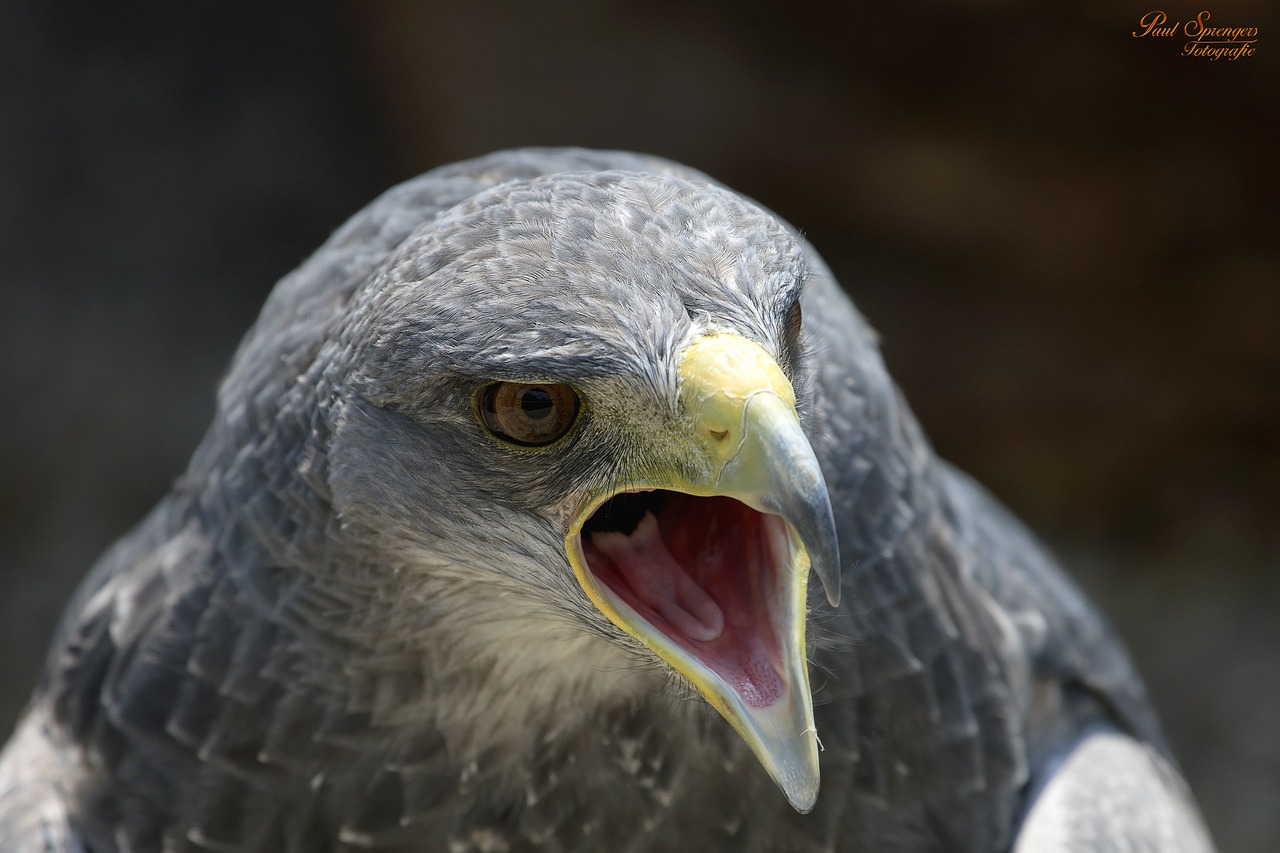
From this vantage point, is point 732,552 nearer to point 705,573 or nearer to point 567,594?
point 705,573

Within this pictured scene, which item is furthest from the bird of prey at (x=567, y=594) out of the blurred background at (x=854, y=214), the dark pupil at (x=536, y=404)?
the blurred background at (x=854, y=214)

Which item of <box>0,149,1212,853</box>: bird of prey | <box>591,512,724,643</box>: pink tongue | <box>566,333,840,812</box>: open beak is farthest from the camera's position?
<box>591,512,724,643</box>: pink tongue

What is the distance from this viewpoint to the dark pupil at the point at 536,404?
2.64 m

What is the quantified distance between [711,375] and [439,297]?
21.7 inches

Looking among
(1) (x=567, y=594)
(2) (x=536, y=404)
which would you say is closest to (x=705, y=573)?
(1) (x=567, y=594)

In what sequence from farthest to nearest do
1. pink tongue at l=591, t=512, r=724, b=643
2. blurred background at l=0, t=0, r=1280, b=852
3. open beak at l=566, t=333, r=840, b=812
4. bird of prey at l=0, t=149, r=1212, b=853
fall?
blurred background at l=0, t=0, r=1280, b=852
pink tongue at l=591, t=512, r=724, b=643
bird of prey at l=0, t=149, r=1212, b=853
open beak at l=566, t=333, r=840, b=812

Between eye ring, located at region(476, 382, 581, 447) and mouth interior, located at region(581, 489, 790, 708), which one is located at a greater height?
eye ring, located at region(476, 382, 581, 447)

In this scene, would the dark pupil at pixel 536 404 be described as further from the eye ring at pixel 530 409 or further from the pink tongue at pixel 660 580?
the pink tongue at pixel 660 580

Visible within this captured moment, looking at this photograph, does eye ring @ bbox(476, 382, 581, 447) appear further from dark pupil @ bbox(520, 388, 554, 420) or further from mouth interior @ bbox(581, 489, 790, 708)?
mouth interior @ bbox(581, 489, 790, 708)

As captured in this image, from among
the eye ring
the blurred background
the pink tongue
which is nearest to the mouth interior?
the pink tongue

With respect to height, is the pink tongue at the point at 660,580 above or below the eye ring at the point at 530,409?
below

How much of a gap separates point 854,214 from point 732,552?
5.10m

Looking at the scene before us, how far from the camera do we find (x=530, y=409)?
266cm

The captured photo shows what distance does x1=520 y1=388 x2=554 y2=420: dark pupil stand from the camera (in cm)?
264
